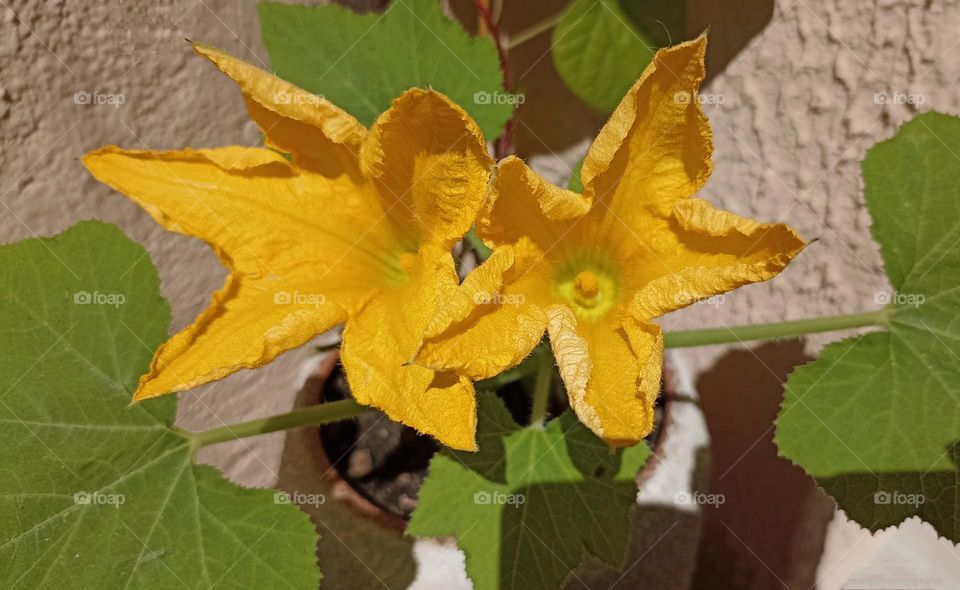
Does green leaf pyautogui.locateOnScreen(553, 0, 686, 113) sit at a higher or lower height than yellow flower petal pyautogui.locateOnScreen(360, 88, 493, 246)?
higher

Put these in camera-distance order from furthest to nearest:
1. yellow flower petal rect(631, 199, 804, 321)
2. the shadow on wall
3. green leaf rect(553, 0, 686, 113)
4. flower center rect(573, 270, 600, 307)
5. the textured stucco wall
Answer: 1. the shadow on wall
2. green leaf rect(553, 0, 686, 113)
3. the textured stucco wall
4. flower center rect(573, 270, 600, 307)
5. yellow flower petal rect(631, 199, 804, 321)

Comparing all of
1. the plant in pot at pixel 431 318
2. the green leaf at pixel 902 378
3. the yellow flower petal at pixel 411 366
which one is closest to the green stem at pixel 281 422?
the plant in pot at pixel 431 318

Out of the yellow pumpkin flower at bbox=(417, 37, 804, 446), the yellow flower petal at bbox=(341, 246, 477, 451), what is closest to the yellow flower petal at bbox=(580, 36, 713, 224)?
the yellow pumpkin flower at bbox=(417, 37, 804, 446)

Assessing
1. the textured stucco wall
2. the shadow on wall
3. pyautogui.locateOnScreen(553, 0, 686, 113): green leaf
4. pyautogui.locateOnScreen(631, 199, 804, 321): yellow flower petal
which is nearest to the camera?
pyautogui.locateOnScreen(631, 199, 804, 321): yellow flower petal

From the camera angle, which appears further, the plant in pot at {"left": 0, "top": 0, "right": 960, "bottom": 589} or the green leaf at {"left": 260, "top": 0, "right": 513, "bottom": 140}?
the green leaf at {"left": 260, "top": 0, "right": 513, "bottom": 140}

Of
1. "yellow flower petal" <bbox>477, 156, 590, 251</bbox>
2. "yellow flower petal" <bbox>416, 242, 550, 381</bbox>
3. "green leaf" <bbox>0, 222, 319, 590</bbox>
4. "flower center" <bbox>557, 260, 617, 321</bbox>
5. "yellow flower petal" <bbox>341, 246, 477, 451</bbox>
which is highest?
"yellow flower petal" <bbox>477, 156, 590, 251</bbox>

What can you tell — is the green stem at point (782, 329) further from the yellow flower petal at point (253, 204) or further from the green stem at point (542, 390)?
the yellow flower petal at point (253, 204)

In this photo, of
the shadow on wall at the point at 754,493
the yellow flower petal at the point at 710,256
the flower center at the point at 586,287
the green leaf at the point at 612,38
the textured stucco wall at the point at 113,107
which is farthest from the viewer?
the shadow on wall at the point at 754,493

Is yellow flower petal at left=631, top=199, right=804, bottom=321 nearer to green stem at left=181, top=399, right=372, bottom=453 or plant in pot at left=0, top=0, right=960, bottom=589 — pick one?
plant in pot at left=0, top=0, right=960, bottom=589
